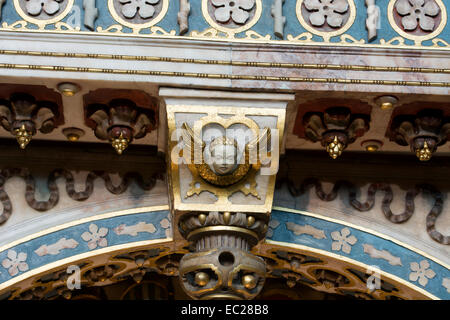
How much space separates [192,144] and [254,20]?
69 centimetres

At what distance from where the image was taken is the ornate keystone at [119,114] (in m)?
5.10

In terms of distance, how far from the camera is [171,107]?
16.5 ft

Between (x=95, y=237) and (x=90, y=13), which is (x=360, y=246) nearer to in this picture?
(x=95, y=237)

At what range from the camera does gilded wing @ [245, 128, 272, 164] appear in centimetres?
505

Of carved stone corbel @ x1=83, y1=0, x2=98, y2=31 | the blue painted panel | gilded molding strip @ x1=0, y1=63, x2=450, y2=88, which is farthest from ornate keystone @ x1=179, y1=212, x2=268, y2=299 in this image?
carved stone corbel @ x1=83, y1=0, x2=98, y2=31

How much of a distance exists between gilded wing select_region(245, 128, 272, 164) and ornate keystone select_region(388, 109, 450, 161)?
672 mm

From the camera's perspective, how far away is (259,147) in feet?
16.6

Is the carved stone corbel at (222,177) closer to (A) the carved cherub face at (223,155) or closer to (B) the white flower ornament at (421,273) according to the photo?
(A) the carved cherub face at (223,155)

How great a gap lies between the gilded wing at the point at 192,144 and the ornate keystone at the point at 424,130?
100 cm

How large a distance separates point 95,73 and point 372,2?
141cm

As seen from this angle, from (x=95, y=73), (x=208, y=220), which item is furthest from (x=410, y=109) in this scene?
(x=95, y=73)

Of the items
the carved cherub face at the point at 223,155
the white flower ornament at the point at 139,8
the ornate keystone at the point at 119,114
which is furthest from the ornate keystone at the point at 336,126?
the white flower ornament at the point at 139,8

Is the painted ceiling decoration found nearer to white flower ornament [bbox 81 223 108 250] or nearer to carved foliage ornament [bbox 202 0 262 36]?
carved foliage ornament [bbox 202 0 262 36]

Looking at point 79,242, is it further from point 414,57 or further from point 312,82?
point 414,57
